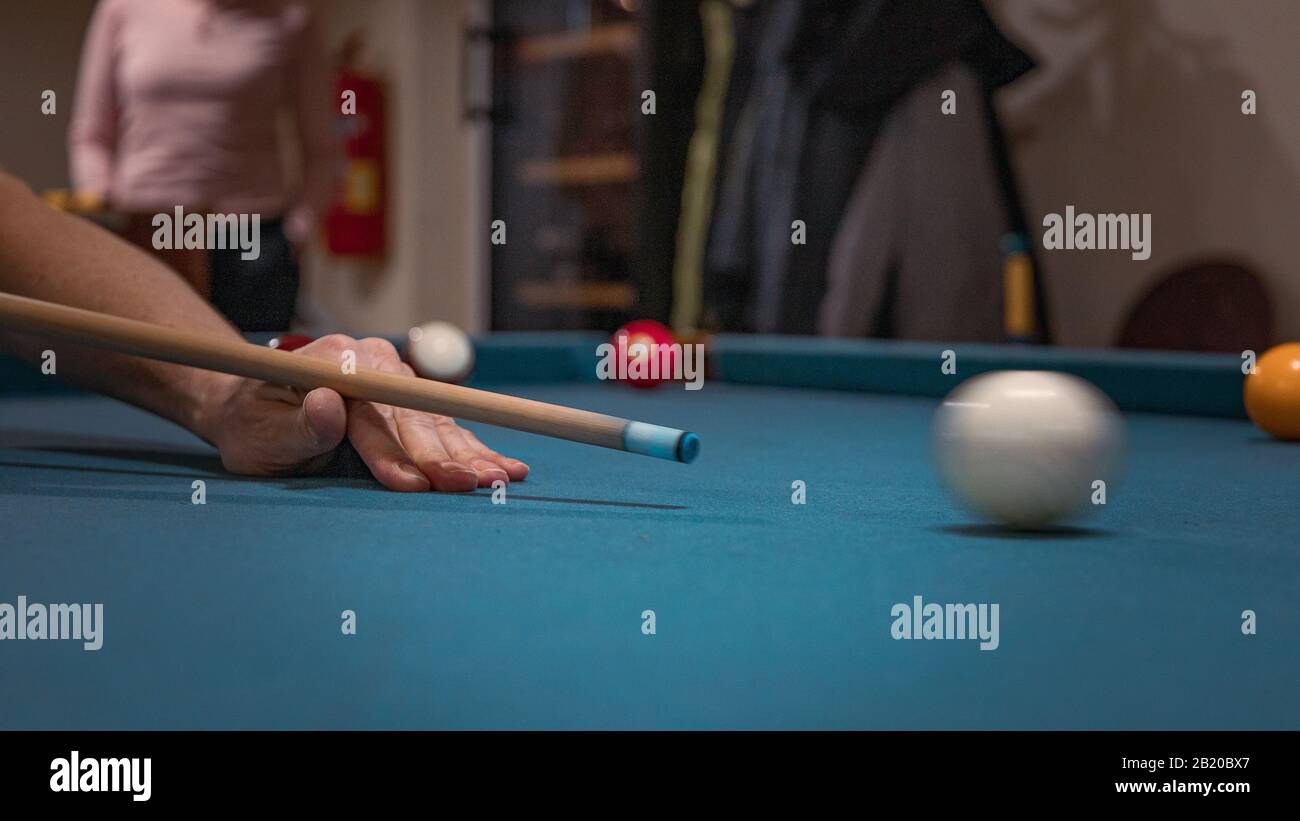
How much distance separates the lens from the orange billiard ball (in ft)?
9.04

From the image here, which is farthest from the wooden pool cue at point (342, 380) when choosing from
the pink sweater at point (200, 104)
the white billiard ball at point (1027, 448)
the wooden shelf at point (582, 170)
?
the wooden shelf at point (582, 170)

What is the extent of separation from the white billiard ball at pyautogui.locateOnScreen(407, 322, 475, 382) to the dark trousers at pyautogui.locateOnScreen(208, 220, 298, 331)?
100 cm

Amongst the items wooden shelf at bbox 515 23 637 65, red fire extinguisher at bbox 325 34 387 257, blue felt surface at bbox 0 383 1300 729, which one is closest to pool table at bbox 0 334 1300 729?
blue felt surface at bbox 0 383 1300 729

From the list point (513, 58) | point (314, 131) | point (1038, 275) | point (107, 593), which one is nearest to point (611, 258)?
point (513, 58)

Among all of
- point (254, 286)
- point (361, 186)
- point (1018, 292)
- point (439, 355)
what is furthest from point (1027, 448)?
point (361, 186)

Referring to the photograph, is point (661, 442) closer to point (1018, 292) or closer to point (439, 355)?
point (439, 355)

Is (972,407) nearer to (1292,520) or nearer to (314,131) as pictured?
(1292,520)

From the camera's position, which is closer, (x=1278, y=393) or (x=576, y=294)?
(x=1278, y=393)

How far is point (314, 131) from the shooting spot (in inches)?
181

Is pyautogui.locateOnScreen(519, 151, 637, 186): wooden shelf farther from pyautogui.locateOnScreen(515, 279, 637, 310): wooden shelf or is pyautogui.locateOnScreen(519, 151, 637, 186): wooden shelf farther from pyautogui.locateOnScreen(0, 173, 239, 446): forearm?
pyautogui.locateOnScreen(0, 173, 239, 446): forearm

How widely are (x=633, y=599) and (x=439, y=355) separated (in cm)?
227

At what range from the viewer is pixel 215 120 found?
4.45m

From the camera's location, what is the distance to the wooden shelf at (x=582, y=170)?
8523mm

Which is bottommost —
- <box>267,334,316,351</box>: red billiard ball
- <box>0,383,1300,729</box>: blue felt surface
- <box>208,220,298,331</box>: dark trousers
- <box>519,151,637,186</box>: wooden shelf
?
<box>0,383,1300,729</box>: blue felt surface
